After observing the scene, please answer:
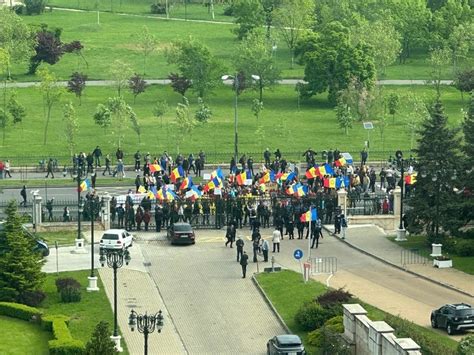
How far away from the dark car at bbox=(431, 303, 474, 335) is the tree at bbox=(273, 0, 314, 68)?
3023 inches

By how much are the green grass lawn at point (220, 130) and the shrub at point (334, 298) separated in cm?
3376

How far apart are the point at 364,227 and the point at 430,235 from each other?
271 inches

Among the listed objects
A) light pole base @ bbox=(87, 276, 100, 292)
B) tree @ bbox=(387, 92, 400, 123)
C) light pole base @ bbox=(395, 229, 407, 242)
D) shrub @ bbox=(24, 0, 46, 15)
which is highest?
shrub @ bbox=(24, 0, 46, 15)

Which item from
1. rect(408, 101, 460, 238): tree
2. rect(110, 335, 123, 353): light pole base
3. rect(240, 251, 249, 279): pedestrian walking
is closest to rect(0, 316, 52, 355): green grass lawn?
rect(110, 335, 123, 353): light pole base

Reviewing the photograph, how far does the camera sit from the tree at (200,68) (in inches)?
4852

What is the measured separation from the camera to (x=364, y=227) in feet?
282

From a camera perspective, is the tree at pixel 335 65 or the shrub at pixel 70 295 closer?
the shrub at pixel 70 295

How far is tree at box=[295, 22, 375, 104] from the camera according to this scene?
123 m

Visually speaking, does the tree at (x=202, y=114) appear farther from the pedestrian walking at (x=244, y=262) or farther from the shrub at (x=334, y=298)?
the shrub at (x=334, y=298)

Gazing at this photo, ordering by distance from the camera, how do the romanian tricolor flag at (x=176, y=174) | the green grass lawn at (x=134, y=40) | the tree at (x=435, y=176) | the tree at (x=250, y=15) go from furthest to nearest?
the tree at (x=250, y=15) < the green grass lawn at (x=134, y=40) < the romanian tricolor flag at (x=176, y=174) < the tree at (x=435, y=176)

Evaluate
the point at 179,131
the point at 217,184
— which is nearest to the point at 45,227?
the point at 217,184

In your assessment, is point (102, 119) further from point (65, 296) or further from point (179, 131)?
point (65, 296)

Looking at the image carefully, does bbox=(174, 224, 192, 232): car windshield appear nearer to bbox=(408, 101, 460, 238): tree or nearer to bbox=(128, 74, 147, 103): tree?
bbox=(408, 101, 460, 238): tree

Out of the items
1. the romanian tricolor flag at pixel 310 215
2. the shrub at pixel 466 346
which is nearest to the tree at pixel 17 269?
the romanian tricolor flag at pixel 310 215
